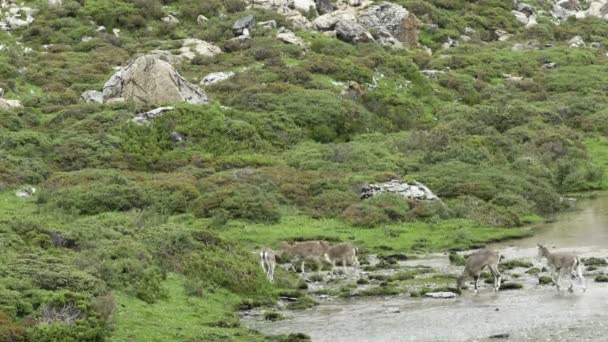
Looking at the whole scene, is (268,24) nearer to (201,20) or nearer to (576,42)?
(201,20)

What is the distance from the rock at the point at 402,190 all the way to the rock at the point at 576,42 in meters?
81.2

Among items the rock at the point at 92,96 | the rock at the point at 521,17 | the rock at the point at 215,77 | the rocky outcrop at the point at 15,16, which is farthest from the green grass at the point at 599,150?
the rocky outcrop at the point at 15,16

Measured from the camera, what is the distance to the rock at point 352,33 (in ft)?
362

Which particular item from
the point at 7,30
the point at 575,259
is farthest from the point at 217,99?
the point at 575,259

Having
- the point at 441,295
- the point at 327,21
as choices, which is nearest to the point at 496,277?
the point at 441,295

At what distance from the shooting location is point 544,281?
114ft

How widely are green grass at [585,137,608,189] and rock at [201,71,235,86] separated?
34.8 meters

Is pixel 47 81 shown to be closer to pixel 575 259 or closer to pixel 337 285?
pixel 337 285

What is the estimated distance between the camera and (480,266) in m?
33.9

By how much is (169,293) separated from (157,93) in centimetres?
4527

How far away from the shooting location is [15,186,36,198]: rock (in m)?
53.9

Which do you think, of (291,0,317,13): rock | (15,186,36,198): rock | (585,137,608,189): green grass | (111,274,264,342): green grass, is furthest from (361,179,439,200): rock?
(291,0,317,13): rock

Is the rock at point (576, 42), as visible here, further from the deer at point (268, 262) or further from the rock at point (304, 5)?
the deer at point (268, 262)

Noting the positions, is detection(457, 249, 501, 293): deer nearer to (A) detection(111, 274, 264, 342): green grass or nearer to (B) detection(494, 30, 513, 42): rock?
(A) detection(111, 274, 264, 342): green grass
